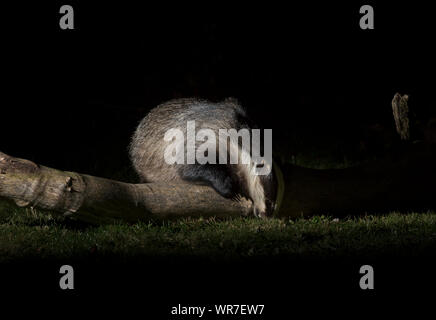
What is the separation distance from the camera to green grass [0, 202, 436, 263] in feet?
12.9

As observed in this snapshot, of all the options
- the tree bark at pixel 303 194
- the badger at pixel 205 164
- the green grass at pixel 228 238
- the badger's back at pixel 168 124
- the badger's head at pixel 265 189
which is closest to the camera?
the green grass at pixel 228 238

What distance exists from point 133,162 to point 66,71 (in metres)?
3.21

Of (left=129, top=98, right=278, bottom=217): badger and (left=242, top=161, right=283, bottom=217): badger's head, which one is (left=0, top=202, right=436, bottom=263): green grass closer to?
(left=242, top=161, right=283, bottom=217): badger's head

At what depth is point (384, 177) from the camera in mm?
4973

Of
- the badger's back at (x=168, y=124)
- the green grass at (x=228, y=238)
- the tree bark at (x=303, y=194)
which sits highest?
the badger's back at (x=168, y=124)

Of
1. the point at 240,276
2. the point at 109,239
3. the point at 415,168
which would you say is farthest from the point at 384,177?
the point at 109,239

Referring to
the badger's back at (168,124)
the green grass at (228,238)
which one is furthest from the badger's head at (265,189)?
the badger's back at (168,124)

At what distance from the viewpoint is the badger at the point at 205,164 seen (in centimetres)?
487

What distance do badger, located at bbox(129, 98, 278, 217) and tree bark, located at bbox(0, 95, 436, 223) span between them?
0.37 ft

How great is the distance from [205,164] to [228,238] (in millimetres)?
1187

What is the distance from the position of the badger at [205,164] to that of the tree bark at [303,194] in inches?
4.4

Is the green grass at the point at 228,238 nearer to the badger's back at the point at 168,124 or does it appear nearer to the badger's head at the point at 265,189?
the badger's head at the point at 265,189

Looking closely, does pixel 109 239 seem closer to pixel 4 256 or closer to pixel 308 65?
pixel 4 256

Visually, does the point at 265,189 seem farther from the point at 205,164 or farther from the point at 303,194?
the point at 205,164
